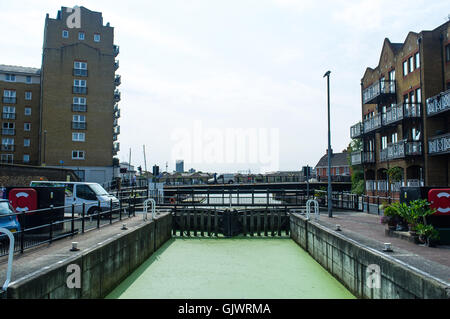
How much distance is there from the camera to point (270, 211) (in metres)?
21.9

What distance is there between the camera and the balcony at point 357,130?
38034 millimetres

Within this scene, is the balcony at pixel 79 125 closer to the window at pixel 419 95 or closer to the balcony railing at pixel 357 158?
the balcony railing at pixel 357 158

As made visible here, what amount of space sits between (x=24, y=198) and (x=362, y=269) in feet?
34.6

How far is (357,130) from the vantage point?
Result: 1537 inches

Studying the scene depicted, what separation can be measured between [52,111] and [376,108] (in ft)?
130

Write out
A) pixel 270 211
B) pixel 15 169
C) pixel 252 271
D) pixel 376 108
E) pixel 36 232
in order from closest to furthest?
pixel 36 232, pixel 252 271, pixel 270 211, pixel 15 169, pixel 376 108

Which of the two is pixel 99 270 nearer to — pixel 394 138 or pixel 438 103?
pixel 438 103

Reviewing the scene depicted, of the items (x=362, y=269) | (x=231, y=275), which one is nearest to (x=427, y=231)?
(x=362, y=269)

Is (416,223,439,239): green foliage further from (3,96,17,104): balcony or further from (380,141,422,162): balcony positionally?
(3,96,17,104): balcony

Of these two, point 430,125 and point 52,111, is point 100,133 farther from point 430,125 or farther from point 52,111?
point 430,125

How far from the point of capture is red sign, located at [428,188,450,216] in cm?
1098

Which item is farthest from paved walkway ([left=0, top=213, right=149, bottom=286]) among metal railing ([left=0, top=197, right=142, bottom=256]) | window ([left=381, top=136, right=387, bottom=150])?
window ([left=381, top=136, right=387, bottom=150])
